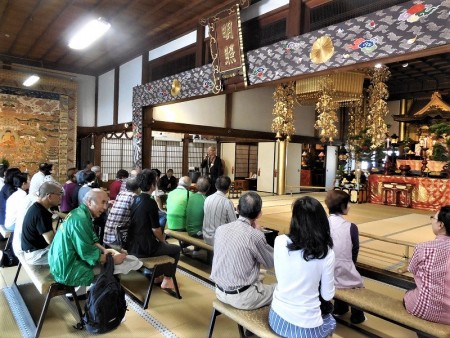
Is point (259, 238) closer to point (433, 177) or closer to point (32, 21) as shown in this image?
point (32, 21)

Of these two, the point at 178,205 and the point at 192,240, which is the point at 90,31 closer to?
the point at 178,205

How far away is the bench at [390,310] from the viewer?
1860 mm

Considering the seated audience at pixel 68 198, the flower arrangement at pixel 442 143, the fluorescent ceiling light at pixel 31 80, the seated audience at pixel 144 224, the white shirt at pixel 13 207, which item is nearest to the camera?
the seated audience at pixel 144 224

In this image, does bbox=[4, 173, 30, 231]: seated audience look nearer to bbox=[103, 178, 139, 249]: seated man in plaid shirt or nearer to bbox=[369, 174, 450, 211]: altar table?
bbox=[103, 178, 139, 249]: seated man in plaid shirt

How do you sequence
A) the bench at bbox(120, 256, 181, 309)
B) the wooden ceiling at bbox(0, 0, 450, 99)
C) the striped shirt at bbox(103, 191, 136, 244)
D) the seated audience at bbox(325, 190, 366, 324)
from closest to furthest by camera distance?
the seated audience at bbox(325, 190, 366, 324) → the bench at bbox(120, 256, 181, 309) → the striped shirt at bbox(103, 191, 136, 244) → the wooden ceiling at bbox(0, 0, 450, 99)

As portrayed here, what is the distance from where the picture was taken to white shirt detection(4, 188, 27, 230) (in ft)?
12.3

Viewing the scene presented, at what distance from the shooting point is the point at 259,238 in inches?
79.7

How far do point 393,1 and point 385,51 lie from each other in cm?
53

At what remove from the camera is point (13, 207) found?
378 cm

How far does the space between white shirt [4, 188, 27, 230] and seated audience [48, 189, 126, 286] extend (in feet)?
5.81

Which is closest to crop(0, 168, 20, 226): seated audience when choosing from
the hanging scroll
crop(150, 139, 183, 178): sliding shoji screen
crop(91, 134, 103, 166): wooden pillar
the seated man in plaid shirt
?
the seated man in plaid shirt

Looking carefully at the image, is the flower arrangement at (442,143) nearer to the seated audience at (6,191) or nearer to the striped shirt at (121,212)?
the striped shirt at (121,212)

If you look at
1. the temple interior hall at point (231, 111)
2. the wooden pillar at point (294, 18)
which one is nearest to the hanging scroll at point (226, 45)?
the temple interior hall at point (231, 111)

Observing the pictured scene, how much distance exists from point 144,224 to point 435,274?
7.47 feet
